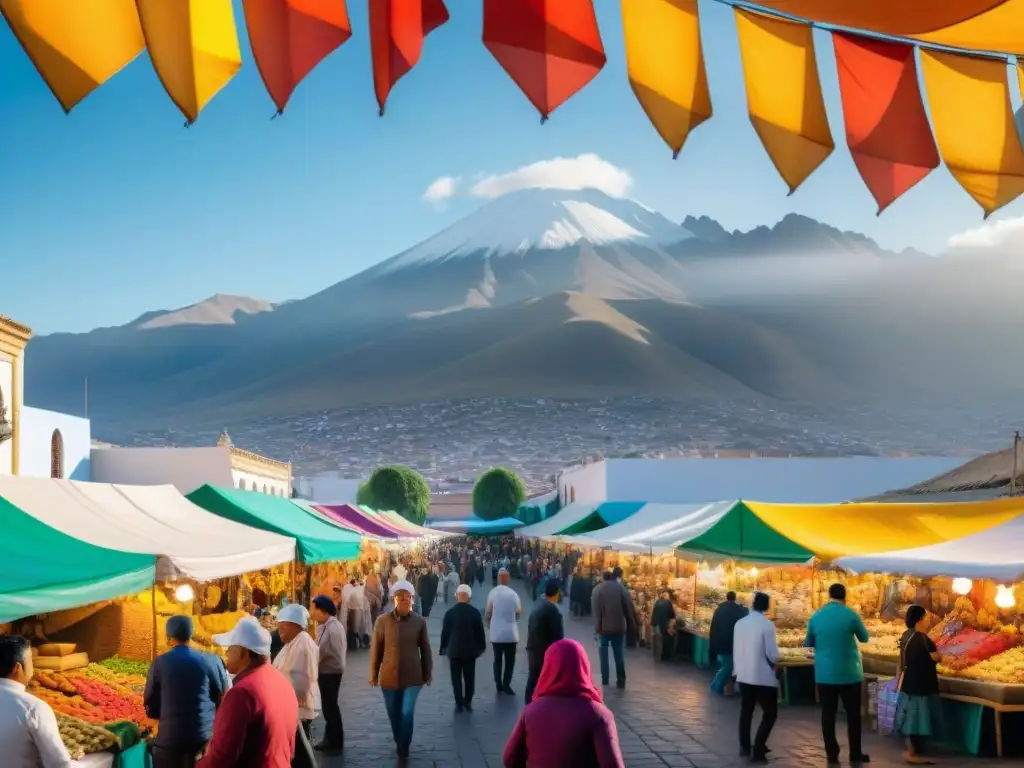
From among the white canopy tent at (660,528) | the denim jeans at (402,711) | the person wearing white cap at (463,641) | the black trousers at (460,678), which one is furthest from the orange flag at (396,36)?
the white canopy tent at (660,528)

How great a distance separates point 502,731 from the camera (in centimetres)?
1202

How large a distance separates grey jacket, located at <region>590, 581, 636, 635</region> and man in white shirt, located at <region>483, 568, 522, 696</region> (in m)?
1.14

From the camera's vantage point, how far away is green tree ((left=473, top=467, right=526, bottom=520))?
127 m

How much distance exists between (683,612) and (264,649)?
624 inches

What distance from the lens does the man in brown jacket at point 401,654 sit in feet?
33.1

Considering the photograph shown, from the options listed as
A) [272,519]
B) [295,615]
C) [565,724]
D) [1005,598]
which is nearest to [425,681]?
[295,615]

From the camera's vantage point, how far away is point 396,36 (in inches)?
159

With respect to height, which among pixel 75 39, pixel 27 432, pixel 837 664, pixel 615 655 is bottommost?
pixel 615 655

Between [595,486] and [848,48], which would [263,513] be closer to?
[848,48]

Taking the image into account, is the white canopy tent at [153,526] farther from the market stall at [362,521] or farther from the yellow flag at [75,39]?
the market stall at [362,521]

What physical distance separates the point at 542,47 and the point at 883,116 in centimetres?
178

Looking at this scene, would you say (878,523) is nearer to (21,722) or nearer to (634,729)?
(634,729)

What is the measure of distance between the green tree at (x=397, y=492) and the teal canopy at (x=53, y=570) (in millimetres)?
93969

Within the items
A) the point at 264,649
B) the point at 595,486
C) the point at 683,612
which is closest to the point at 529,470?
the point at 595,486
